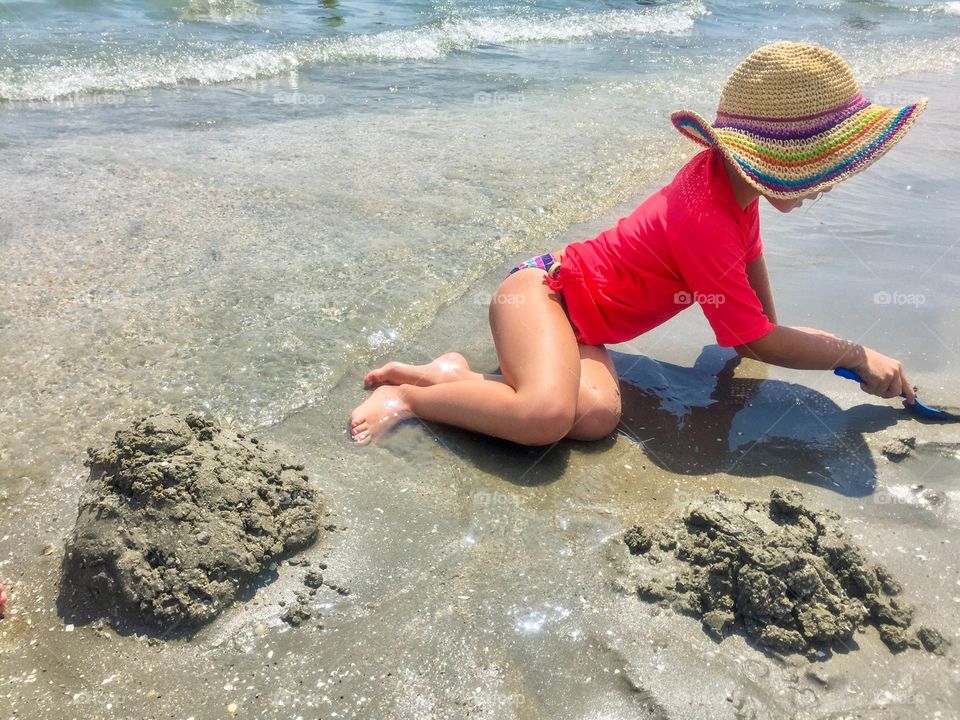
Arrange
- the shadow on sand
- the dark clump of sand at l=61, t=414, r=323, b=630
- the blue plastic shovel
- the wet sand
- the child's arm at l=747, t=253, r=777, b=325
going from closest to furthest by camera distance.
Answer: the wet sand → the dark clump of sand at l=61, t=414, r=323, b=630 → the shadow on sand → the blue plastic shovel → the child's arm at l=747, t=253, r=777, b=325

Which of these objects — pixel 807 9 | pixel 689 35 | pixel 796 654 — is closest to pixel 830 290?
pixel 796 654

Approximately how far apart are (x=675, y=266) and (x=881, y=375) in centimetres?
78

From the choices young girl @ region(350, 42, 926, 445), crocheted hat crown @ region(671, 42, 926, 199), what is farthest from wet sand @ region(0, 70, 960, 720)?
crocheted hat crown @ region(671, 42, 926, 199)

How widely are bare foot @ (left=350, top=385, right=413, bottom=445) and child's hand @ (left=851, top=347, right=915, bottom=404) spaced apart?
5.10 feet

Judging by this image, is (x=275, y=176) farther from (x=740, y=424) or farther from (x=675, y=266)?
(x=740, y=424)

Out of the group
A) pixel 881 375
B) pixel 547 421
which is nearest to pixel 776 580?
pixel 547 421

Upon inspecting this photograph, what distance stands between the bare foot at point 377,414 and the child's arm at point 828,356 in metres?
1.20

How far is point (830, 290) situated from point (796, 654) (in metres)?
2.26

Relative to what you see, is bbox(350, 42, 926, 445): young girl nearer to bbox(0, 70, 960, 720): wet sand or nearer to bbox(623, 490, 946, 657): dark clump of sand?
bbox(0, 70, 960, 720): wet sand

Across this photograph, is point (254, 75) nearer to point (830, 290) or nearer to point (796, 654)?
point (830, 290)

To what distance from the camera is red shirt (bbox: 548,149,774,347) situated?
2.58 m

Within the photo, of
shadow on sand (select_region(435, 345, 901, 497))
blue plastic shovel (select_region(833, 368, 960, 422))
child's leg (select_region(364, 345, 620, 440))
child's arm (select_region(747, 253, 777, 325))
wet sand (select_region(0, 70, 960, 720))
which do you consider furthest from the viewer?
child's arm (select_region(747, 253, 777, 325))

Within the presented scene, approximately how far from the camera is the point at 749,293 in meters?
2.61

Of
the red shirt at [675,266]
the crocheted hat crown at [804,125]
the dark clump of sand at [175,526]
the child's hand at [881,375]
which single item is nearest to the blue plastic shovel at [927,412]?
the child's hand at [881,375]
